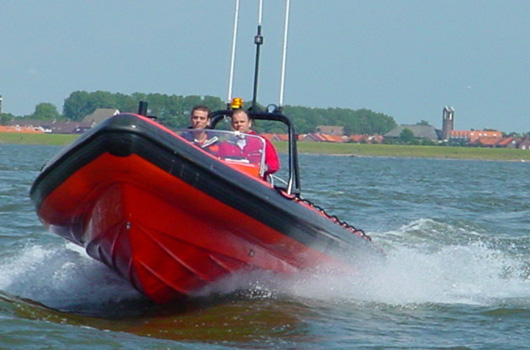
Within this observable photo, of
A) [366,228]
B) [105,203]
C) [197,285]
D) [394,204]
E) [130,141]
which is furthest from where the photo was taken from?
[394,204]

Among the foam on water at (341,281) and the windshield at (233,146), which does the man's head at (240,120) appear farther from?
the foam on water at (341,281)

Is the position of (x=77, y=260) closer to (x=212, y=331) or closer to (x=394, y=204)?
(x=212, y=331)

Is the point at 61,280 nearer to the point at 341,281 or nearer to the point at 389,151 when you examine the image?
the point at 341,281

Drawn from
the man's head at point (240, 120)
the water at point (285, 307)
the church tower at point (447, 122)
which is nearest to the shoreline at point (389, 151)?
the church tower at point (447, 122)

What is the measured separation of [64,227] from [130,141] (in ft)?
4.89

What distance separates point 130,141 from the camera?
22.5 ft

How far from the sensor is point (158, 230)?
24.2 feet

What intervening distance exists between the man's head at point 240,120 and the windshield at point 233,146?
0.61 feet

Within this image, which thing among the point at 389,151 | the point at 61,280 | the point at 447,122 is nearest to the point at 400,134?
the point at 447,122

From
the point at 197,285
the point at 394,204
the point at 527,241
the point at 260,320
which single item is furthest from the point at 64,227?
the point at 394,204

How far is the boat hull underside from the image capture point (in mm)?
7109

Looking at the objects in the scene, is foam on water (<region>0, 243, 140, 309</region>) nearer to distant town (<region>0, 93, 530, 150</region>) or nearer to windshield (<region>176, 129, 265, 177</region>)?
windshield (<region>176, 129, 265, 177</region>)

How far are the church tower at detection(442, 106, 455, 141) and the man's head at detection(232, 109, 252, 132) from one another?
119676 mm

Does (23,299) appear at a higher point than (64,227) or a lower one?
lower
